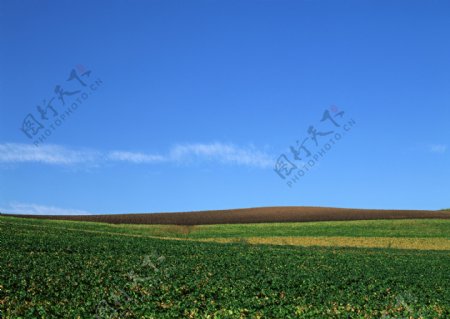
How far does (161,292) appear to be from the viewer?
23109 millimetres

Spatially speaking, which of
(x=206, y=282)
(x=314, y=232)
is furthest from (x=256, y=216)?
(x=206, y=282)

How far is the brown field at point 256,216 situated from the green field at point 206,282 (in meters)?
35.9

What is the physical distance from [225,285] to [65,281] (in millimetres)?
7546

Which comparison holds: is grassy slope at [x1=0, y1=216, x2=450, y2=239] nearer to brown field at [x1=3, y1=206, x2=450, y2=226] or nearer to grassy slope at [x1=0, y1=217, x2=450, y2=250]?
grassy slope at [x1=0, y1=217, x2=450, y2=250]

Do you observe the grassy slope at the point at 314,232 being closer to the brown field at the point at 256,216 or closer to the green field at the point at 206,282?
the brown field at the point at 256,216

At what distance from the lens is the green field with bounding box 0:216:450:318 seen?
2053cm

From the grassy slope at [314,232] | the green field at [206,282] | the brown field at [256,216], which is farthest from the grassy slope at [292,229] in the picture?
the green field at [206,282]

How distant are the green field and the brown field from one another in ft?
118

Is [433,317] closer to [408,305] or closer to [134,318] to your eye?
[408,305]

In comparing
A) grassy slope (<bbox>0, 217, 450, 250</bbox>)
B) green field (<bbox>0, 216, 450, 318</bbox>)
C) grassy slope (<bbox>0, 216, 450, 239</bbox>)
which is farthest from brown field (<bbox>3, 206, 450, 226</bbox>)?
green field (<bbox>0, 216, 450, 318</bbox>)

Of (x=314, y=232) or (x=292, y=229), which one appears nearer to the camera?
(x=314, y=232)

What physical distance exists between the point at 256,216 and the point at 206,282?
189 ft

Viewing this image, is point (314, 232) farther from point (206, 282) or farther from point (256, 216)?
point (206, 282)

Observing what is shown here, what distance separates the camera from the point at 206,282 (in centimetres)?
2506
